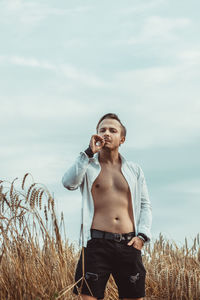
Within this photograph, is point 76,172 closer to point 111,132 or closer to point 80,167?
point 80,167

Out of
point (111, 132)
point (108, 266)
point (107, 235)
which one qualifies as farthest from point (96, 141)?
point (108, 266)

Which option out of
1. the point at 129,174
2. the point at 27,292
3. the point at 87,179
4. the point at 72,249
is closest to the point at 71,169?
the point at 87,179

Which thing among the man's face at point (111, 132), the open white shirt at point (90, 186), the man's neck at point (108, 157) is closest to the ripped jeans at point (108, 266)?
the open white shirt at point (90, 186)

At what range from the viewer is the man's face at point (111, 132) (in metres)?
4.57

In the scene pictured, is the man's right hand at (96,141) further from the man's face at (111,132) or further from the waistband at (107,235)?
the waistband at (107,235)

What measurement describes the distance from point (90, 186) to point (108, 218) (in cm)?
35

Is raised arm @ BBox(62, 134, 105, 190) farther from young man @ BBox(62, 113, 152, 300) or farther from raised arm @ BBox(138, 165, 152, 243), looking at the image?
raised arm @ BBox(138, 165, 152, 243)

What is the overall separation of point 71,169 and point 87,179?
0.77 ft

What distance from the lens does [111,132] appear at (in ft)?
15.3

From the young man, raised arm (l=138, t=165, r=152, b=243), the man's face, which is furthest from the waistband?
the man's face

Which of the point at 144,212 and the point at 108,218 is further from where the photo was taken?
the point at 144,212

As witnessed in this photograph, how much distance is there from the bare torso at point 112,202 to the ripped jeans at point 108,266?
0.49 ft

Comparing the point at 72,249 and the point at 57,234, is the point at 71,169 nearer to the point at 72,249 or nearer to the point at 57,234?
the point at 57,234

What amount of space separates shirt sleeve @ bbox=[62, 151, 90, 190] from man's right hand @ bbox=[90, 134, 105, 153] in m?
0.10
